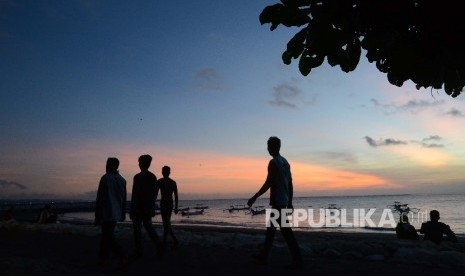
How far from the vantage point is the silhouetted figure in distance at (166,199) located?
8.31m

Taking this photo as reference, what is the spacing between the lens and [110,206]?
248 inches

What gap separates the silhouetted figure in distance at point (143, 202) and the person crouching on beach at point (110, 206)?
1.37 ft

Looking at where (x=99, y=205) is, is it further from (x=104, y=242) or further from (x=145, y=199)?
(x=145, y=199)

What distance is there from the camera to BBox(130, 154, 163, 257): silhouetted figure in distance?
274 inches

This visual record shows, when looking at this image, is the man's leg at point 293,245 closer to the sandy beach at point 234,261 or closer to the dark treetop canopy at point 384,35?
the sandy beach at point 234,261

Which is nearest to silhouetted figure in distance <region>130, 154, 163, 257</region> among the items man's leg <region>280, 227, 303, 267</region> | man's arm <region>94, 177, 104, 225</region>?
man's arm <region>94, 177, 104, 225</region>

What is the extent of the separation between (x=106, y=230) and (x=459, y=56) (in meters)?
5.71

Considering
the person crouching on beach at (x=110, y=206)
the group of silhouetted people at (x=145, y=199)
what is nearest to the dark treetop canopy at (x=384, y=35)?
the group of silhouetted people at (x=145, y=199)

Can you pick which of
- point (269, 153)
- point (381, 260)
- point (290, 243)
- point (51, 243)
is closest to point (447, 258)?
point (381, 260)

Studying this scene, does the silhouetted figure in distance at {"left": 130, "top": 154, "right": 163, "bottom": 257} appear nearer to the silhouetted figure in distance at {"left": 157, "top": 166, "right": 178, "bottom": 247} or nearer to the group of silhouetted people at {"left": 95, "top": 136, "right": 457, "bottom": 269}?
the group of silhouetted people at {"left": 95, "top": 136, "right": 457, "bottom": 269}

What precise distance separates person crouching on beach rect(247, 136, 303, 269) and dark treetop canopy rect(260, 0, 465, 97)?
384 cm

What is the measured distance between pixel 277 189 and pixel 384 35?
408 cm

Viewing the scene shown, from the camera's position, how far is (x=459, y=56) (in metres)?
2.43

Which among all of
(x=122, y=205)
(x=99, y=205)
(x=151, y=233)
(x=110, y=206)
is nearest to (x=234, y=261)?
(x=151, y=233)
